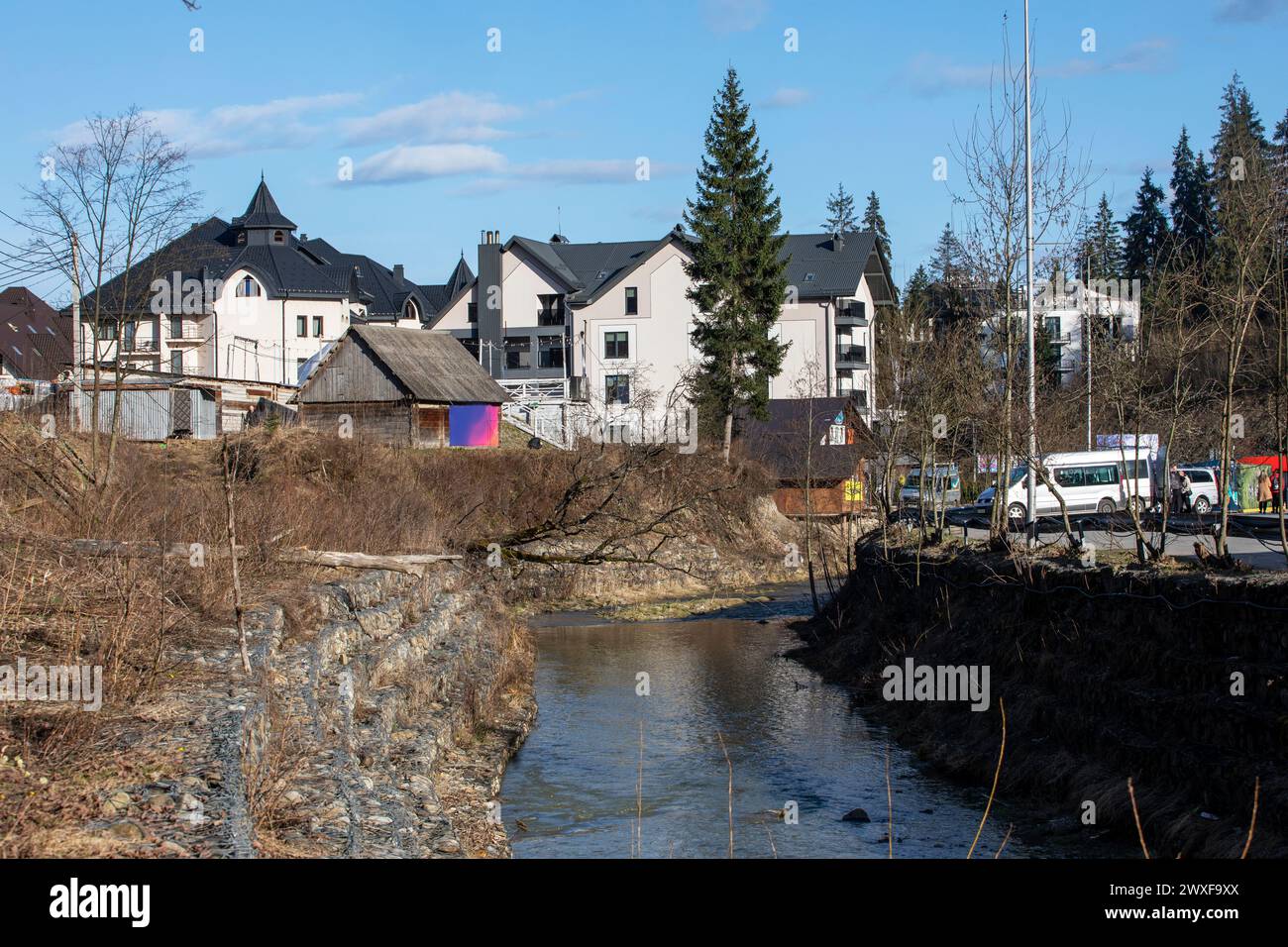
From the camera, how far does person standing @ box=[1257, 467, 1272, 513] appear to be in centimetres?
3953

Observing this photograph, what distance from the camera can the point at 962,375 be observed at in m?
29.7

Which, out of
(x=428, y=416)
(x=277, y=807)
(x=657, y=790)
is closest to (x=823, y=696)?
(x=657, y=790)

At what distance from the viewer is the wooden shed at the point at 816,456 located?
5591 cm

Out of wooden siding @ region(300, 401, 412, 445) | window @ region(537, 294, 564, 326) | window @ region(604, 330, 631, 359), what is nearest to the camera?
wooden siding @ region(300, 401, 412, 445)

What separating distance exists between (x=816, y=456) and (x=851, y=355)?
67.3 ft

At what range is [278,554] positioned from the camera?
20219 millimetres

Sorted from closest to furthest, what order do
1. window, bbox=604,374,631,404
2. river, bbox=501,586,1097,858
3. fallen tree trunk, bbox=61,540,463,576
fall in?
fallen tree trunk, bbox=61,540,463,576 < river, bbox=501,586,1097,858 < window, bbox=604,374,631,404

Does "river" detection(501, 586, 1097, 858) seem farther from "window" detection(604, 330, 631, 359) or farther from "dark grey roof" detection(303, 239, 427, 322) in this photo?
"dark grey roof" detection(303, 239, 427, 322)

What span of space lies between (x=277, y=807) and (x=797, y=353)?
2571 inches

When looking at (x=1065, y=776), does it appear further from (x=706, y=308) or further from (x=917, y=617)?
(x=706, y=308)

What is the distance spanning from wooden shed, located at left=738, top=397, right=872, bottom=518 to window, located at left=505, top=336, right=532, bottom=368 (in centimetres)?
2178

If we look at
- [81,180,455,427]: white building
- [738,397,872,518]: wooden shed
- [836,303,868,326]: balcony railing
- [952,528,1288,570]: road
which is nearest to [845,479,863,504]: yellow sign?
[738,397,872,518]: wooden shed

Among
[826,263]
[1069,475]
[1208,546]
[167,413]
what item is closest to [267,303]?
[167,413]

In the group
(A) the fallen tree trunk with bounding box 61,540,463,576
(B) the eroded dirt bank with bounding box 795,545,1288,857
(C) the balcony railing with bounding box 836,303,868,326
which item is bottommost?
(B) the eroded dirt bank with bounding box 795,545,1288,857
